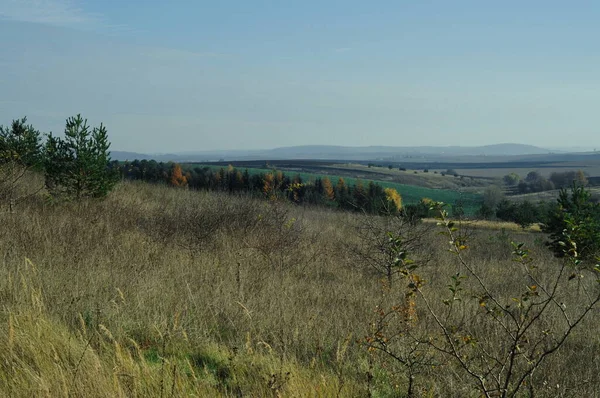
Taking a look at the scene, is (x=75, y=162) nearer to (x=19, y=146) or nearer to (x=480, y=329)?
(x=19, y=146)

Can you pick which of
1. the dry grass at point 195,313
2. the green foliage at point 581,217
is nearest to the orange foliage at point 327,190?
the green foliage at point 581,217

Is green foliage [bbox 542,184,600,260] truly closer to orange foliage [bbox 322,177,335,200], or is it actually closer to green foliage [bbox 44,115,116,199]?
green foliage [bbox 44,115,116,199]

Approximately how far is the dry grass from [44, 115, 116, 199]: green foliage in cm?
113

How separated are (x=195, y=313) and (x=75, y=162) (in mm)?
9611

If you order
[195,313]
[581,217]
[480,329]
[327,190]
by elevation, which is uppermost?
[581,217]

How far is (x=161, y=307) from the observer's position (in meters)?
5.91

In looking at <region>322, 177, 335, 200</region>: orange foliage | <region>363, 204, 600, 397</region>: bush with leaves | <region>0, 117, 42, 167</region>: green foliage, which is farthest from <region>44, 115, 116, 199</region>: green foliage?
<region>322, 177, 335, 200</region>: orange foliage

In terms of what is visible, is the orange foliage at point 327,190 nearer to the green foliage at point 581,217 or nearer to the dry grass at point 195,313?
the green foliage at point 581,217

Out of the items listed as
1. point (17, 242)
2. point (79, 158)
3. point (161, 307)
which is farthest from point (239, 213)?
point (161, 307)

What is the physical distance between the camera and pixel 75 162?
1400cm

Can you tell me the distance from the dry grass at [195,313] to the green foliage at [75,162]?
44.7 inches

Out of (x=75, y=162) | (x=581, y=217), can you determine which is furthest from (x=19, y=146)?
(x=581, y=217)

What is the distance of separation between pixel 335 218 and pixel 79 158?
10.8 meters

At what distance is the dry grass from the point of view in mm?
3746
